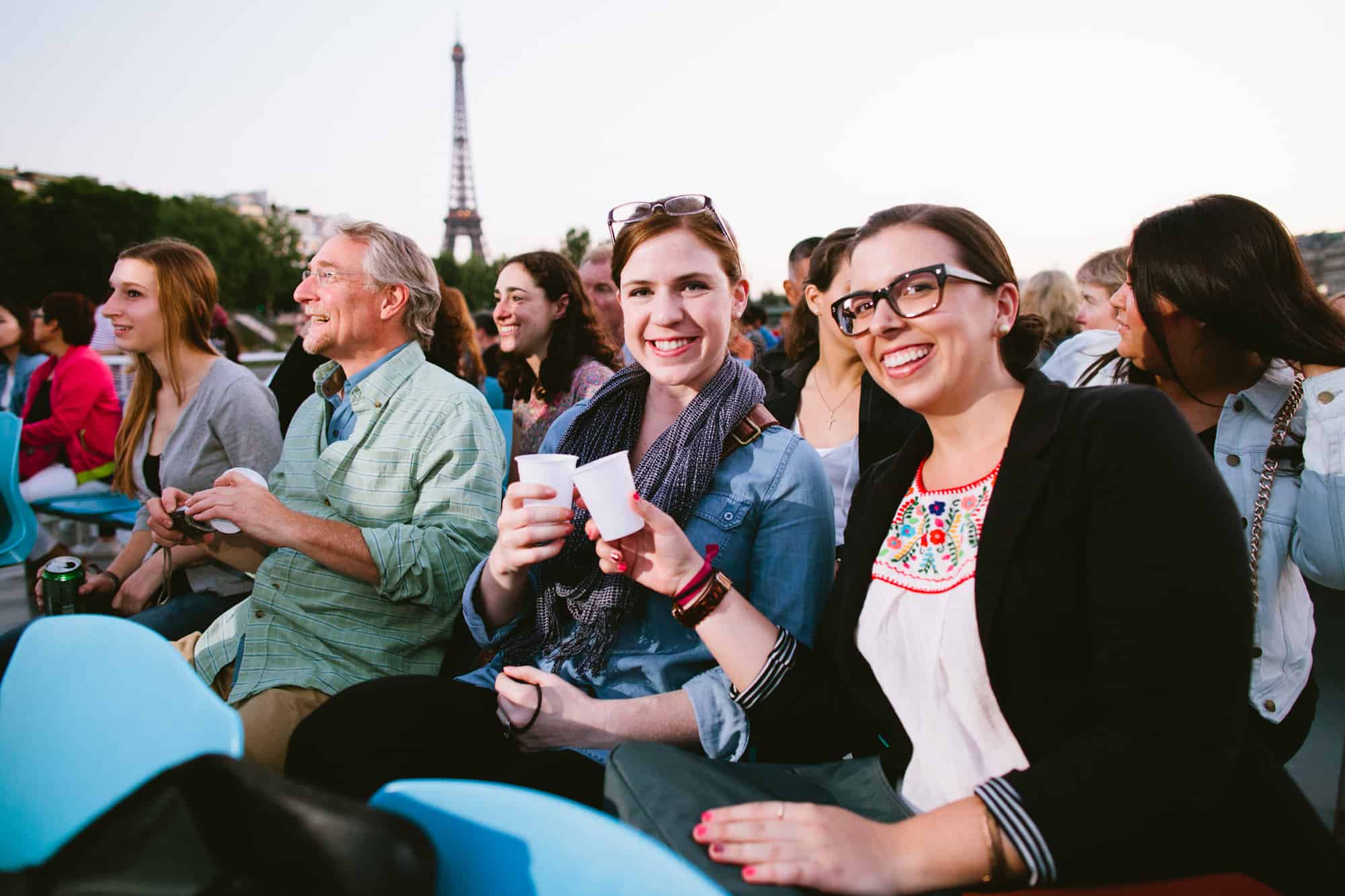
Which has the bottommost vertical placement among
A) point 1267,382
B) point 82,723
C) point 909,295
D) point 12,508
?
point 12,508

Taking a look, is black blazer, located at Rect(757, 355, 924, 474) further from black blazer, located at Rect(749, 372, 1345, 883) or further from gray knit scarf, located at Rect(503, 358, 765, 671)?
black blazer, located at Rect(749, 372, 1345, 883)

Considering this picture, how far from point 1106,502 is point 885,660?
521 mm

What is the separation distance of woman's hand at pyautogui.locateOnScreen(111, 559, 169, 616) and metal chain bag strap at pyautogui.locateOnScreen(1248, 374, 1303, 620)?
3690mm

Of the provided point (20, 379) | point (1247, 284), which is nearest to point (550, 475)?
point (1247, 284)

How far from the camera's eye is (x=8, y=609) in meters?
5.25

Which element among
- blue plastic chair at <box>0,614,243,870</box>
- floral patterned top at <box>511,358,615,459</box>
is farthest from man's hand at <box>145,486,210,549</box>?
floral patterned top at <box>511,358,615,459</box>

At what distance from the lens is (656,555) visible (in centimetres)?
171

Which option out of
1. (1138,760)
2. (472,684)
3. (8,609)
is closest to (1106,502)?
(1138,760)

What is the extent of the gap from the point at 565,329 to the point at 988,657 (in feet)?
13.0

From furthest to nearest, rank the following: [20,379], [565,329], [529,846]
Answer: [20,379], [565,329], [529,846]

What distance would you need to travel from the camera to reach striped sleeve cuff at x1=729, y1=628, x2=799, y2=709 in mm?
1715

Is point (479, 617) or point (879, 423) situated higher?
point (879, 423)

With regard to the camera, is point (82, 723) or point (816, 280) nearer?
point (82, 723)

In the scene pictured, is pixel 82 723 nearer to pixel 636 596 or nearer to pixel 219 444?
pixel 636 596
